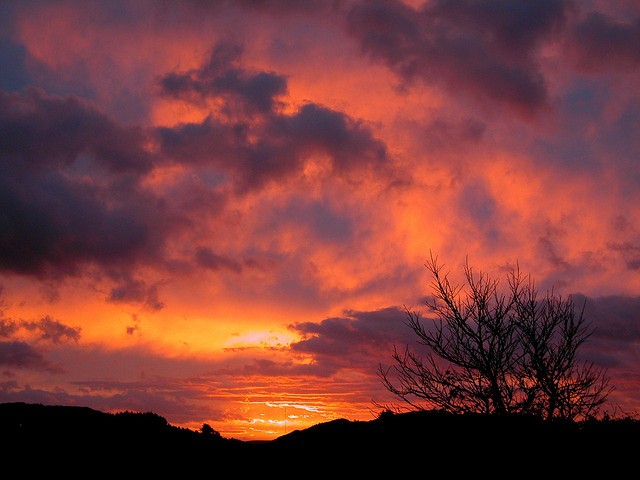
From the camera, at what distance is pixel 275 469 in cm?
1434

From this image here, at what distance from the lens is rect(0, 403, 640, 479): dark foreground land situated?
1303 cm

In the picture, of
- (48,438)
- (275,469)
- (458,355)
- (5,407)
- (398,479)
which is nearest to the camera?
(398,479)

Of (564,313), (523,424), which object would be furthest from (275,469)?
(564,313)

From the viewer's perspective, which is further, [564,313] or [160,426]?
[564,313]

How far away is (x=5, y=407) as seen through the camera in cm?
1978

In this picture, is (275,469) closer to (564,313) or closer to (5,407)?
(5,407)

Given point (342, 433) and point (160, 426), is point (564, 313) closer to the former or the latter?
point (342, 433)

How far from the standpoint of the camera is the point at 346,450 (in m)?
14.7

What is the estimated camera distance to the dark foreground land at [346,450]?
1303cm

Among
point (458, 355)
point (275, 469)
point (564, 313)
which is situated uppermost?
point (564, 313)

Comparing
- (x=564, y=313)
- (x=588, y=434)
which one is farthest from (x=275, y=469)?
(x=564, y=313)

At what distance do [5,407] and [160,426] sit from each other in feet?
16.9

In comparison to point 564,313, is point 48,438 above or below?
below

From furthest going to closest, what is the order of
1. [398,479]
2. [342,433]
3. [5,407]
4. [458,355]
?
[458,355]
[5,407]
[342,433]
[398,479]
